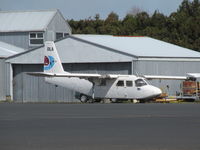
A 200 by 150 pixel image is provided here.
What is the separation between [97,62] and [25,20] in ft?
53.3

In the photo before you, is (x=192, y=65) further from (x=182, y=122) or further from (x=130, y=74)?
(x=182, y=122)

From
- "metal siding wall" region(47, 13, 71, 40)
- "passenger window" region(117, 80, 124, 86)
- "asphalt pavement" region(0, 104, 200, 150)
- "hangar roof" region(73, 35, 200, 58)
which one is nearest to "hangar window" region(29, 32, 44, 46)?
"metal siding wall" region(47, 13, 71, 40)

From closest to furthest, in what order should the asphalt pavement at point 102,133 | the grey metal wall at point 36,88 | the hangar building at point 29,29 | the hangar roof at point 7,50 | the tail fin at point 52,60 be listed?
the asphalt pavement at point 102,133
the tail fin at point 52,60
the grey metal wall at point 36,88
the hangar roof at point 7,50
the hangar building at point 29,29

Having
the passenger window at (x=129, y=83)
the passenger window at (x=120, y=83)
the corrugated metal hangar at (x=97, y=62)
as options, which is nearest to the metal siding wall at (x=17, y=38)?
the corrugated metal hangar at (x=97, y=62)

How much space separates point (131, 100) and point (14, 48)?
64.0ft

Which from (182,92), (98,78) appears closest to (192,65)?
(182,92)

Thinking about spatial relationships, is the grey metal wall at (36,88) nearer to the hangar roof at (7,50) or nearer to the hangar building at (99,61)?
the hangar building at (99,61)

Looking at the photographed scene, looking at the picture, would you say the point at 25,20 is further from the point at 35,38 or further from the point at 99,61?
the point at 99,61

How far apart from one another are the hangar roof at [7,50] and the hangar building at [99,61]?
2817mm

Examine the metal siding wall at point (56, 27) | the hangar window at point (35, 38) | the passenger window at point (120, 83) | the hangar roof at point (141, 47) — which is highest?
the metal siding wall at point (56, 27)

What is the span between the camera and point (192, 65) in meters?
50.4

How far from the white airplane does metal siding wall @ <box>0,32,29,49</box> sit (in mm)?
14447

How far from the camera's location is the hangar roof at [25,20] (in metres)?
61.7

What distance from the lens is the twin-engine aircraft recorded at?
43531mm
